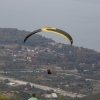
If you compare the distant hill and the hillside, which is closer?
the hillside

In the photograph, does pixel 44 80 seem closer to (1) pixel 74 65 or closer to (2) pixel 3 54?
(1) pixel 74 65

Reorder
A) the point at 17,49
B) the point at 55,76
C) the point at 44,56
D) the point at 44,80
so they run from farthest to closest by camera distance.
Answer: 1. the point at 17,49
2. the point at 44,56
3. the point at 55,76
4. the point at 44,80

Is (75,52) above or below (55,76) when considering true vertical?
above

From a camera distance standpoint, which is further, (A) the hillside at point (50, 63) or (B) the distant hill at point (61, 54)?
(B) the distant hill at point (61, 54)

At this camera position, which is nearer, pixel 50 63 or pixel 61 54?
pixel 50 63

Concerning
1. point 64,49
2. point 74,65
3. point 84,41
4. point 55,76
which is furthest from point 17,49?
point 84,41

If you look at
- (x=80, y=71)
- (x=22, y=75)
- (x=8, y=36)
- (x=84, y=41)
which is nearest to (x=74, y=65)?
(x=80, y=71)

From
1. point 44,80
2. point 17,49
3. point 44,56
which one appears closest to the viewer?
point 44,80

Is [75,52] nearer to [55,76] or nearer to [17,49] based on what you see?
[17,49]

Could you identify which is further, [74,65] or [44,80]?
[74,65]

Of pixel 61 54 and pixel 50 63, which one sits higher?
pixel 61 54
